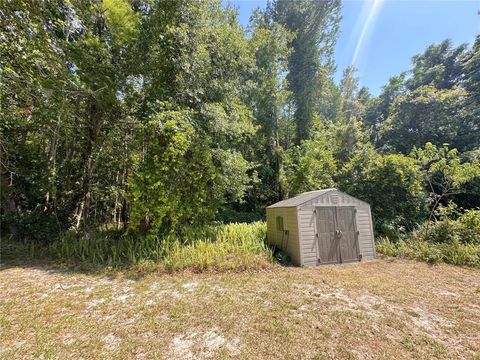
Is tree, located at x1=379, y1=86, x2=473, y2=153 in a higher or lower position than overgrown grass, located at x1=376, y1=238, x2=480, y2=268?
higher

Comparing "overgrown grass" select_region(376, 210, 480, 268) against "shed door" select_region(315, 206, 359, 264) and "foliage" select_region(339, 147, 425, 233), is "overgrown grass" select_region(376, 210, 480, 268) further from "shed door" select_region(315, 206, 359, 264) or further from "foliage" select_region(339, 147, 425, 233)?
"shed door" select_region(315, 206, 359, 264)

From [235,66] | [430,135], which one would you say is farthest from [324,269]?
[430,135]

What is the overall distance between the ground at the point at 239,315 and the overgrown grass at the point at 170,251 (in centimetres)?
42

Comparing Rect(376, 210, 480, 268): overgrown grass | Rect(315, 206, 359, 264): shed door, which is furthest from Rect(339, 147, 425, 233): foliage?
Rect(315, 206, 359, 264): shed door

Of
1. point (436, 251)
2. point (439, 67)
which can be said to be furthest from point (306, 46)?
point (436, 251)

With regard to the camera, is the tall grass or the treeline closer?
the tall grass

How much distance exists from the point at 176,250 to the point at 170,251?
0.14 m

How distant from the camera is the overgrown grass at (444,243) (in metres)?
5.86

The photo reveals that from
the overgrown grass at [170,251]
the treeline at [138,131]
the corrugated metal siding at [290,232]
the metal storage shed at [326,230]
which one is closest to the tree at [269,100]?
the treeline at [138,131]

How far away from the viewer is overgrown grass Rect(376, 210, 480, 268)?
19.2ft

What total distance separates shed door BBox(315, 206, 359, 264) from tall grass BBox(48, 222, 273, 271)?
1447 mm

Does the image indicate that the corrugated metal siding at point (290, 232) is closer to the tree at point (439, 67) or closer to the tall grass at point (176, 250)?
the tall grass at point (176, 250)

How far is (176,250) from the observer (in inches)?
218

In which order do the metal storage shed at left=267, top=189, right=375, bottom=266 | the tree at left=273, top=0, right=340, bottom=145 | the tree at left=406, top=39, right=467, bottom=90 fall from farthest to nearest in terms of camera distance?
the tree at left=406, top=39, right=467, bottom=90 → the tree at left=273, top=0, right=340, bottom=145 → the metal storage shed at left=267, top=189, right=375, bottom=266
